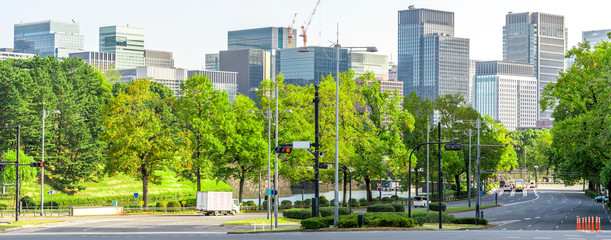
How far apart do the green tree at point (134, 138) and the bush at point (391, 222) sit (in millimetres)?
38825

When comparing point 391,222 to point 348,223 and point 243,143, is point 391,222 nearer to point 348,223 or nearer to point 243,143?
point 348,223

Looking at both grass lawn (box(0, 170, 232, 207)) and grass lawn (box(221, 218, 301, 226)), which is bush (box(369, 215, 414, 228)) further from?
grass lawn (box(0, 170, 232, 207))

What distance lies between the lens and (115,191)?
403 feet

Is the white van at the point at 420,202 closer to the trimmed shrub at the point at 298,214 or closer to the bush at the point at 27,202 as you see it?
the trimmed shrub at the point at 298,214

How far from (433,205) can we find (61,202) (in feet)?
167

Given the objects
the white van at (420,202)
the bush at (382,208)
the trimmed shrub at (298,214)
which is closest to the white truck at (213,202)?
the trimmed shrub at (298,214)

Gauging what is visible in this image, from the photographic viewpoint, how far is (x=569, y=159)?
74.3 m

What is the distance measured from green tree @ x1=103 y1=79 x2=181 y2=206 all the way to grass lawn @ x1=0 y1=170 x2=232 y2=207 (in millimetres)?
7870

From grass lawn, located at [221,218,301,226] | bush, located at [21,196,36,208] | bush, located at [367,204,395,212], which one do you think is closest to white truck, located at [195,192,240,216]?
grass lawn, located at [221,218,301,226]

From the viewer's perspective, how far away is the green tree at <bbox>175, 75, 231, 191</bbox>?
291ft

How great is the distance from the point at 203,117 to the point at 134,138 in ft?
26.8

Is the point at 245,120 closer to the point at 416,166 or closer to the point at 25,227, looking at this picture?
the point at 416,166

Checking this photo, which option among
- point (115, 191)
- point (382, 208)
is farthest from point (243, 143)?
point (115, 191)

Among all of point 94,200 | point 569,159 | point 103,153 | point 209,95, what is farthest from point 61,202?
point 569,159
